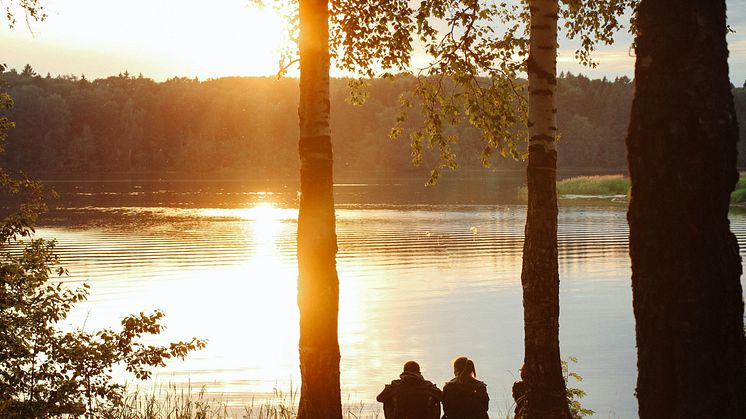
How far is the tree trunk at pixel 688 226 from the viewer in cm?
483

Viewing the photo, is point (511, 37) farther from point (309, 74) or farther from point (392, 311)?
point (392, 311)

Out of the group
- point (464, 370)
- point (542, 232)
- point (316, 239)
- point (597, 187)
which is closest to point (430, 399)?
point (464, 370)

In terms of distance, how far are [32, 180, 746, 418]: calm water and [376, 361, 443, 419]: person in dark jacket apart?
8077 millimetres

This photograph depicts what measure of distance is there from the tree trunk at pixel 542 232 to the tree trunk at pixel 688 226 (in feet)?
15.1

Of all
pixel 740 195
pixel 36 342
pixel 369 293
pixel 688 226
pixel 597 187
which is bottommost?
pixel 369 293

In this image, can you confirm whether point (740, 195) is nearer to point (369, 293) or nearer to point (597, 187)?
point (597, 187)

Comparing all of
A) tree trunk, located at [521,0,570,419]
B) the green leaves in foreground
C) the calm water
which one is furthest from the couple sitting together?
the calm water

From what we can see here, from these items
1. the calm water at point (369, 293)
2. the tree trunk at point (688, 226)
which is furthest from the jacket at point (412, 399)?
the calm water at point (369, 293)

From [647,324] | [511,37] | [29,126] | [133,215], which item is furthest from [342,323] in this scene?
[29,126]

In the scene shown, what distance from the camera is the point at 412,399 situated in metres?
10.6

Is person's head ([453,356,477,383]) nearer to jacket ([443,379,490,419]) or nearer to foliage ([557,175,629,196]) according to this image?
jacket ([443,379,490,419])

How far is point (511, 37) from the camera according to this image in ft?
42.1

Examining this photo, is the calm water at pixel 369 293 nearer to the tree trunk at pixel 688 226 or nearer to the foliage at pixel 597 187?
the tree trunk at pixel 688 226

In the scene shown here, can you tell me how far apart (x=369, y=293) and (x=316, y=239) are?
27410 millimetres
